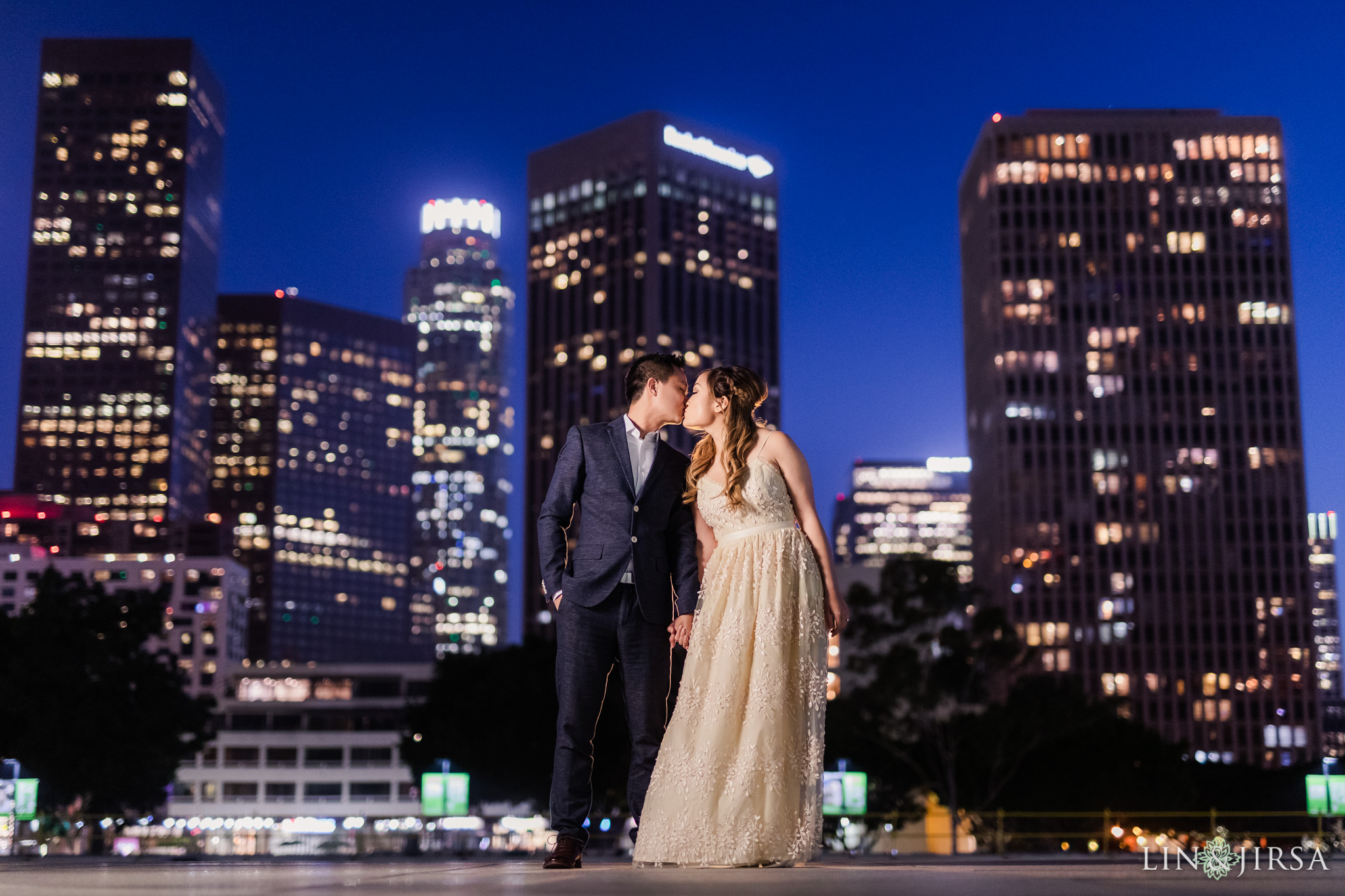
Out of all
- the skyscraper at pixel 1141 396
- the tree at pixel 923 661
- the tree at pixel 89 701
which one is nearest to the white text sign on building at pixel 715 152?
the skyscraper at pixel 1141 396

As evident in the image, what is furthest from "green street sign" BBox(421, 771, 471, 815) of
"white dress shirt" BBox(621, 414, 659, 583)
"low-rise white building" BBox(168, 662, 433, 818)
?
"low-rise white building" BBox(168, 662, 433, 818)

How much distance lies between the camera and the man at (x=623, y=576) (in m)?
7.62

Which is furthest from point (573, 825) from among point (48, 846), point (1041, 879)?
point (48, 846)

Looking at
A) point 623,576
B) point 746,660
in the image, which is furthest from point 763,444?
point 746,660

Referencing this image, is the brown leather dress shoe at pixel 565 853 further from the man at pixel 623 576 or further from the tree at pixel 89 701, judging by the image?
the tree at pixel 89 701

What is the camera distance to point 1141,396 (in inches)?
5128

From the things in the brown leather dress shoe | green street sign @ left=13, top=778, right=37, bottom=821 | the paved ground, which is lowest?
green street sign @ left=13, top=778, right=37, bottom=821

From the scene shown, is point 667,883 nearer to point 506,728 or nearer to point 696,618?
point 696,618

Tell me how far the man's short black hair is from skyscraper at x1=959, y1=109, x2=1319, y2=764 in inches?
4843

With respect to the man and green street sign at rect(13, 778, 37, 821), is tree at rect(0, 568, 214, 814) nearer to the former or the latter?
green street sign at rect(13, 778, 37, 821)

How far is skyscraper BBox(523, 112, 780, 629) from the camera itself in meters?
171

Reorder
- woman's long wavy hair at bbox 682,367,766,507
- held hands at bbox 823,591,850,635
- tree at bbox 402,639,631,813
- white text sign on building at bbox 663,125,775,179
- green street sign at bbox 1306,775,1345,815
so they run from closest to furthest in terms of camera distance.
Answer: held hands at bbox 823,591,850,635 → woman's long wavy hair at bbox 682,367,766,507 → green street sign at bbox 1306,775,1345,815 → tree at bbox 402,639,631,813 → white text sign on building at bbox 663,125,775,179

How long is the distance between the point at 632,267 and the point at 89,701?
13090cm

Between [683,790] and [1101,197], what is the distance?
134 meters
